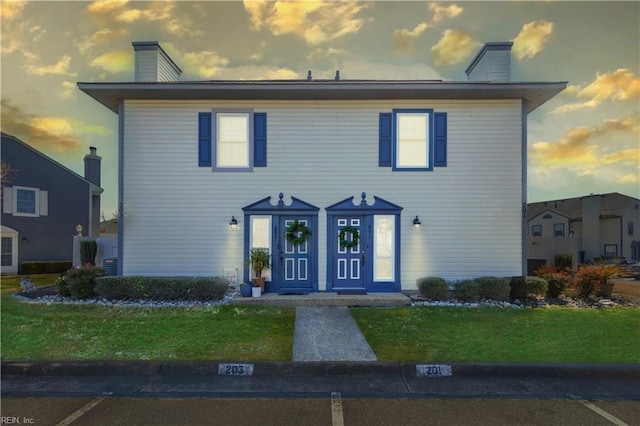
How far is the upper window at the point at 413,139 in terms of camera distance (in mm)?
10289

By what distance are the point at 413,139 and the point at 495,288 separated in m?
4.85

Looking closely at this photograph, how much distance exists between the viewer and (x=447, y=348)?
566 cm

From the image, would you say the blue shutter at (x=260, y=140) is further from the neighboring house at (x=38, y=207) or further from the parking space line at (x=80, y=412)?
the neighboring house at (x=38, y=207)

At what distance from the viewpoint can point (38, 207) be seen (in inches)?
750

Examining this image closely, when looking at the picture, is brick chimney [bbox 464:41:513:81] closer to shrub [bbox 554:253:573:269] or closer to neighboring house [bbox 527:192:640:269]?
shrub [bbox 554:253:573:269]

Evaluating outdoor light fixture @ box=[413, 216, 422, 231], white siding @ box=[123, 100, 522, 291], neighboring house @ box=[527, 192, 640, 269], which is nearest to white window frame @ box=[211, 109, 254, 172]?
white siding @ box=[123, 100, 522, 291]

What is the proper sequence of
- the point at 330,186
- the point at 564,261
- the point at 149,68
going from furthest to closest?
the point at 564,261
the point at 149,68
the point at 330,186

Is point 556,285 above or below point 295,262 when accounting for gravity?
below

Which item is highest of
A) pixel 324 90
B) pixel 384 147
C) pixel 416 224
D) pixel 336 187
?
pixel 324 90

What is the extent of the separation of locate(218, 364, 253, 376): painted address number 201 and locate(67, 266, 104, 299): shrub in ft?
22.3

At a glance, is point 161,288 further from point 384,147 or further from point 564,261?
point 564,261

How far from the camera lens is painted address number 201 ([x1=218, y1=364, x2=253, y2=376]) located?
4.91m

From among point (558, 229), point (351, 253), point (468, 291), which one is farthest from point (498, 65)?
point (558, 229)

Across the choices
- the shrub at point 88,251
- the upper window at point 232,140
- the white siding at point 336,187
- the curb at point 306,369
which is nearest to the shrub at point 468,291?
the white siding at point 336,187
